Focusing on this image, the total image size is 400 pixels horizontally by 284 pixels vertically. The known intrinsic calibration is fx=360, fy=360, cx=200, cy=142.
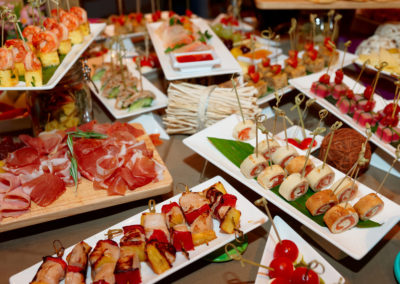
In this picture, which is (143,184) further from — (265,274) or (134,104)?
(134,104)

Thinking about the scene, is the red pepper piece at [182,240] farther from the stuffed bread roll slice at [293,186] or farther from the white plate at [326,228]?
the stuffed bread roll slice at [293,186]

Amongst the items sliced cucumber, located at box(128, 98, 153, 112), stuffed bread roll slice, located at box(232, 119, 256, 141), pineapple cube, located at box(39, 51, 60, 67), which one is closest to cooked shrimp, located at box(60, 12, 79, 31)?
pineapple cube, located at box(39, 51, 60, 67)

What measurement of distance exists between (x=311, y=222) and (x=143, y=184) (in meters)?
1.01

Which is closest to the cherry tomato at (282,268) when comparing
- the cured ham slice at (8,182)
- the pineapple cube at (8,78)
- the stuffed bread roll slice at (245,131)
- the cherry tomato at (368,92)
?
the stuffed bread roll slice at (245,131)

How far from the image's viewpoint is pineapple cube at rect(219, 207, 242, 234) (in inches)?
74.1

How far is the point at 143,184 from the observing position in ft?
7.30

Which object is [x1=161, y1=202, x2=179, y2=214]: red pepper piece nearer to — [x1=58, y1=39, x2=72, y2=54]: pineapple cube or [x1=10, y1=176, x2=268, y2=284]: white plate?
[x1=10, y1=176, x2=268, y2=284]: white plate

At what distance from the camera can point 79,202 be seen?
2.14m

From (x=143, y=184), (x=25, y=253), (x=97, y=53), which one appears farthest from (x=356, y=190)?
(x=97, y=53)

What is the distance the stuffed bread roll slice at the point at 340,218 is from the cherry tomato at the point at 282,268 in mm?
332

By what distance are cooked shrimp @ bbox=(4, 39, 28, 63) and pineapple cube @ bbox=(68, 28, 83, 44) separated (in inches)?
17.9

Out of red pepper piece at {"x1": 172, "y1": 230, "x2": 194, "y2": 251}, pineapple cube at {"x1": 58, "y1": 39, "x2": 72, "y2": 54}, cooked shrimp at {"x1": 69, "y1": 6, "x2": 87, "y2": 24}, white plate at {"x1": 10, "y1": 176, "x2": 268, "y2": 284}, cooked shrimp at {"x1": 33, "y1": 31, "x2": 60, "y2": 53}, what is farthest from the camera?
cooked shrimp at {"x1": 69, "y1": 6, "x2": 87, "y2": 24}

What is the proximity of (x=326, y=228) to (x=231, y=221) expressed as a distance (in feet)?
1.67

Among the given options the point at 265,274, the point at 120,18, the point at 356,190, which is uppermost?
the point at 120,18
